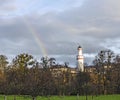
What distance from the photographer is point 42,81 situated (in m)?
57.9

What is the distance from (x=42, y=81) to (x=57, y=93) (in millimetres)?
37426

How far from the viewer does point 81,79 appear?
10962cm

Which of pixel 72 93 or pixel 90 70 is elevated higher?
pixel 90 70

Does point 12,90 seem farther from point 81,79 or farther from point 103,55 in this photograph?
point 103,55

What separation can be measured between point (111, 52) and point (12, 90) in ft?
142

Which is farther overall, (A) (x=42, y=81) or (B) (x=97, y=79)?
(B) (x=97, y=79)

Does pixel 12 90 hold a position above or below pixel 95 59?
below

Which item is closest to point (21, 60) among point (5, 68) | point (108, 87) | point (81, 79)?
point (5, 68)

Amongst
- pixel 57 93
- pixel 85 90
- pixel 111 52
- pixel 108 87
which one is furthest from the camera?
pixel 111 52

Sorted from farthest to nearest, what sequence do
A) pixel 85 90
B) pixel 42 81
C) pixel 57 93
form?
pixel 57 93, pixel 85 90, pixel 42 81

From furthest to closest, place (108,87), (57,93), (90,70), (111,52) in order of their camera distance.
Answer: (90,70) → (111,52) → (108,87) → (57,93)

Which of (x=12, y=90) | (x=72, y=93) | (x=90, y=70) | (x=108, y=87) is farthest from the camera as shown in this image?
(x=90, y=70)

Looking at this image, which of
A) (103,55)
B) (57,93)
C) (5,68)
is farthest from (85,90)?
(5,68)

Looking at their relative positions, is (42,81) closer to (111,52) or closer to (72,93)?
(72,93)
